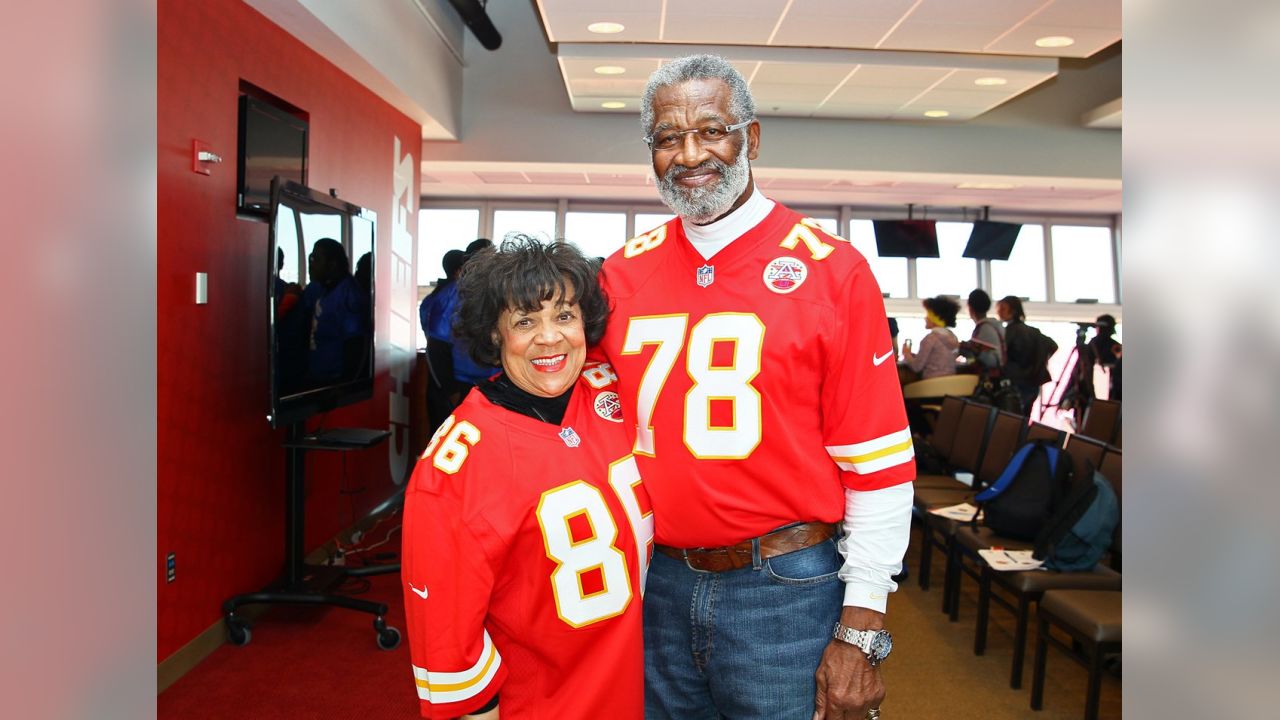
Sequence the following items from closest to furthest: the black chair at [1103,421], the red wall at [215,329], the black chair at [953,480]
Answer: the red wall at [215,329] → the black chair at [953,480] → the black chair at [1103,421]

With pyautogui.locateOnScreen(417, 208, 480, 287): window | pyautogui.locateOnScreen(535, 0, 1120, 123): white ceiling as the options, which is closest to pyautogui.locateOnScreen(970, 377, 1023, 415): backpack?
pyautogui.locateOnScreen(535, 0, 1120, 123): white ceiling

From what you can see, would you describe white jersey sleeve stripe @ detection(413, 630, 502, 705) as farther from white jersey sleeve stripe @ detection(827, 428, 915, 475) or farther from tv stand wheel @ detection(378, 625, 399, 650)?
tv stand wheel @ detection(378, 625, 399, 650)

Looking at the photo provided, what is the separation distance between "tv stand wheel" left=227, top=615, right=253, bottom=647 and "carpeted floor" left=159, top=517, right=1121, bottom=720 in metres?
0.03

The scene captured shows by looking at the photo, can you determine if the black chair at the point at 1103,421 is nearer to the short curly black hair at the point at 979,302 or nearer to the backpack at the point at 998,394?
the backpack at the point at 998,394

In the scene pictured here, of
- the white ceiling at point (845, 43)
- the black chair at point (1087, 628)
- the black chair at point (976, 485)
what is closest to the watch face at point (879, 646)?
the black chair at point (1087, 628)

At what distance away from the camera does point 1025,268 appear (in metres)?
12.5

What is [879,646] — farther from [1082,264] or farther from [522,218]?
[1082,264]

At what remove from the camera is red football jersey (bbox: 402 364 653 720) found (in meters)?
1.23

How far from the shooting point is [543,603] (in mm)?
1308

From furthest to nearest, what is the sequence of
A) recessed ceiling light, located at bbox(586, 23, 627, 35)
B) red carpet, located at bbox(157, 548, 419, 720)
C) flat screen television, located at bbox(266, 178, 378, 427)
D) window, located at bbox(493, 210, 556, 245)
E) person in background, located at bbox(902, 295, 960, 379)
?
window, located at bbox(493, 210, 556, 245) → person in background, located at bbox(902, 295, 960, 379) → recessed ceiling light, located at bbox(586, 23, 627, 35) → flat screen television, located at bbox(266, 178, 378, 427) → red carpet, located at bbox(157, 548, 419, 720)

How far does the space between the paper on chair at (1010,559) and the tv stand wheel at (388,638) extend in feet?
7.58

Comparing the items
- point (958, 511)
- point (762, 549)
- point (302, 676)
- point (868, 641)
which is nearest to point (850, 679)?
point (868, 641)

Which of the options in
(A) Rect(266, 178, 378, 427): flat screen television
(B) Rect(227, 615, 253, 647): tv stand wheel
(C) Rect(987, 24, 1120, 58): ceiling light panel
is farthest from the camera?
(C) Rect(987, 24, 1120, 58): ceiling light panel

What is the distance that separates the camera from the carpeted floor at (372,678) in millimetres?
2906
